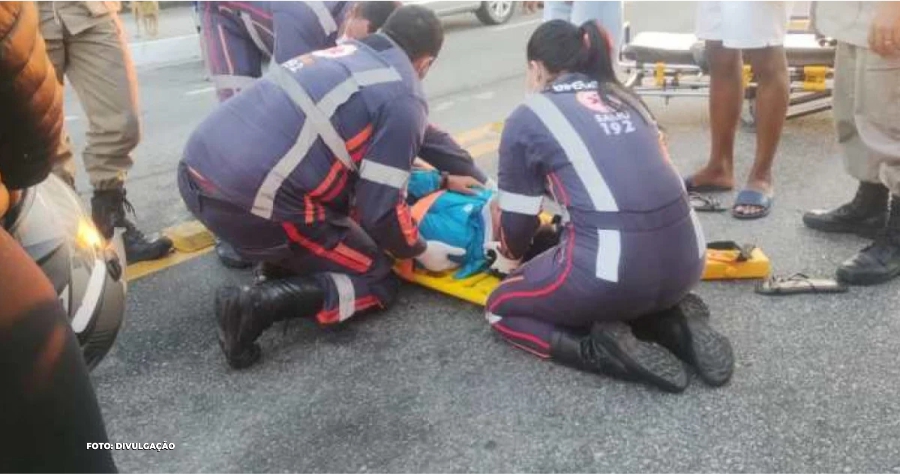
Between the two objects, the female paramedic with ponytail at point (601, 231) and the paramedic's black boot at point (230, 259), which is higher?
the female paramedic with ponytail at point (601, 231)

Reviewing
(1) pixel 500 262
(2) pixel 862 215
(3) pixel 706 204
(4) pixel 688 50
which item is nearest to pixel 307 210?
(1) pixel 500 262

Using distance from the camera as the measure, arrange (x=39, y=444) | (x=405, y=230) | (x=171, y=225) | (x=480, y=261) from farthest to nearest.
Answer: (x=171, y=225) → (x=480, y=261) → (x=405, y=230) → (x=39, y=444)

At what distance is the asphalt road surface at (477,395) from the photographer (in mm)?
2203

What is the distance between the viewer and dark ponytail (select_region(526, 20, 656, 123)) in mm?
2623

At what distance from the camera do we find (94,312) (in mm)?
Answer: 1823

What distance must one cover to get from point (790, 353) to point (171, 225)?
285 centimetres

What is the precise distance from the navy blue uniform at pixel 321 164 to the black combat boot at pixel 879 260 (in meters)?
1.58

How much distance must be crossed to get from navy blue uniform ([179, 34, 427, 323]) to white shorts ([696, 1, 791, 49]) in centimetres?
167

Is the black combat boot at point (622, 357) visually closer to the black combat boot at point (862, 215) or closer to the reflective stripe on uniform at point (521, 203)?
the reflective stripe on uniform at point (521, 203)

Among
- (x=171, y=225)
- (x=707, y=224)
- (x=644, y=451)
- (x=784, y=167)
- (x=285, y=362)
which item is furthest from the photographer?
(x=784, y=167)

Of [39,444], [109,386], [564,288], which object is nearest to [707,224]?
[564,288]

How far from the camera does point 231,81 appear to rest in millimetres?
3742

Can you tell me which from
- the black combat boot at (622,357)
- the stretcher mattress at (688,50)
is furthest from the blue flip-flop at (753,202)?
the black combat boot at (622,357)

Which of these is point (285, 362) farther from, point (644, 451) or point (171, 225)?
point (171, 225)
